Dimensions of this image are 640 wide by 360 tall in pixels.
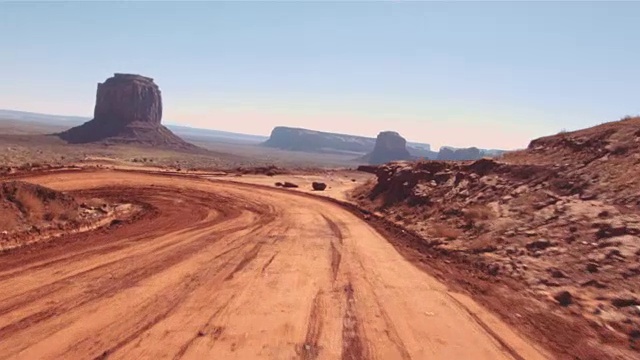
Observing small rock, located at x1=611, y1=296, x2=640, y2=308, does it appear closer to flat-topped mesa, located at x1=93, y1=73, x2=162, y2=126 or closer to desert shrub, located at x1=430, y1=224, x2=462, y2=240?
desert shrub, located at x1=430, y1=224, x2=462, y2=240

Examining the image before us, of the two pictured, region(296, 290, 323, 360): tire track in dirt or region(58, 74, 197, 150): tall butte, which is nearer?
region(296, 290, 323, 360): tire track in dirt

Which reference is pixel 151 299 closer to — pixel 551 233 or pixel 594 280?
pixel 594 280

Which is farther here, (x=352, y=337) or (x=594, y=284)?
(x=594, y=284)

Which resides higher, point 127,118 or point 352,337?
point 127,118

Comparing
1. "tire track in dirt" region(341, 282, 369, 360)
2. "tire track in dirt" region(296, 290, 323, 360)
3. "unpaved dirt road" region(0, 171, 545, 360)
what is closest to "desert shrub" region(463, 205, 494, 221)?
"unpaved dirt road" region(0, 171, 545, 360)

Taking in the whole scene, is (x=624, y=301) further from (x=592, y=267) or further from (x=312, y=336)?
(x=312, y=336)

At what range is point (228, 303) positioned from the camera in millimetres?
8039

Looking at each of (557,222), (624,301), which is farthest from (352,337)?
(557,222)

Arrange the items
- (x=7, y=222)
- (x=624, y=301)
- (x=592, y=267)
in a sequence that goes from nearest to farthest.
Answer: (x=624, y=301), (x=592, y=267), (x=7, y=222)

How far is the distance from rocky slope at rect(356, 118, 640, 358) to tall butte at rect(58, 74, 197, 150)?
121276 mm

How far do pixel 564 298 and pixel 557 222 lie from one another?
14.0ft

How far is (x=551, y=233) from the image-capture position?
12.4 m

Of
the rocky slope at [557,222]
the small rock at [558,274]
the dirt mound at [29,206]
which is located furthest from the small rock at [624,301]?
the dirt mound at [29,206]

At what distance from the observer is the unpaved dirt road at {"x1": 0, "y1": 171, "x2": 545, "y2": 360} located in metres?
6.33
